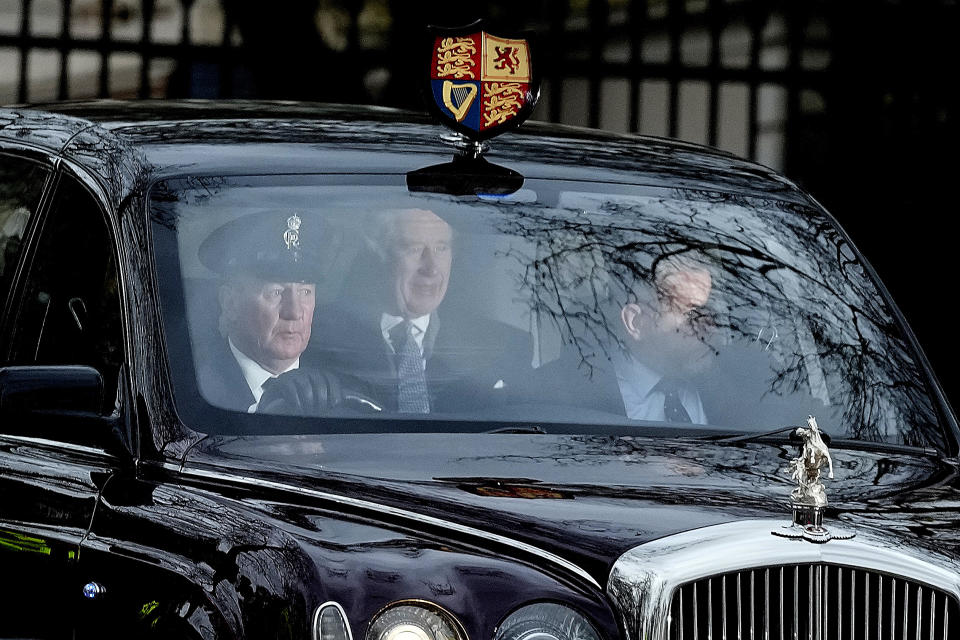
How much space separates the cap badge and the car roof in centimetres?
14

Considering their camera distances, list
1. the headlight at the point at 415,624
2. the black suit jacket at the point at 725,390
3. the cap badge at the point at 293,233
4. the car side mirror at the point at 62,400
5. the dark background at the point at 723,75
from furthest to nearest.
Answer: the dark background at the point at 723,75 → the cap badge at the point at 293,233 → the black suit jacket at the point at 725,390 → the car side mirror at the point at 62,400 → the headlight at the point at 415,624

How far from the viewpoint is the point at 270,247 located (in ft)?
12.5

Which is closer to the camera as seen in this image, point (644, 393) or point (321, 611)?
point (321, 611)

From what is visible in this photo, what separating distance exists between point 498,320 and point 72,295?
940 mm

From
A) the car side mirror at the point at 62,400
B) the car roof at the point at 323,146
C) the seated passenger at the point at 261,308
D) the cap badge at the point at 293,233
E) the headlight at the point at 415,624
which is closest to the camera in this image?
the headlight at the point at 415,624

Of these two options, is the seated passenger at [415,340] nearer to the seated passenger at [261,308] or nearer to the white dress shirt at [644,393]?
the seated passenger at [261,308]

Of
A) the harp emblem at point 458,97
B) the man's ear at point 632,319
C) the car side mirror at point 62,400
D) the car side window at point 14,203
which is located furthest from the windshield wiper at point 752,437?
the car side window at point 14,203

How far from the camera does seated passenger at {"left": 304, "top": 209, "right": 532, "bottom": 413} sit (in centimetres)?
365

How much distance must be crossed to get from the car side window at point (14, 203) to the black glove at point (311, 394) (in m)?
0.96

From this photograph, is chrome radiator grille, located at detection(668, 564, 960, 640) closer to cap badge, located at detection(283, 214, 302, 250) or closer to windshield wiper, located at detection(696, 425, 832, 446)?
windshield wiper, located at detection(696, 425, 832, 446)

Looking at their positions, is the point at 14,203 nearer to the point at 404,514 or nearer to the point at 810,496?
the point at 404,514

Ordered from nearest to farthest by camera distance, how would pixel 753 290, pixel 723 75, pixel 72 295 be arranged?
pixel 72 295, pixel 753 290, pixel 723 75

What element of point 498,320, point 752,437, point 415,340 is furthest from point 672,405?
point 415,340

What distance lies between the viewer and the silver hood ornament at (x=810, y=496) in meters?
2.94
